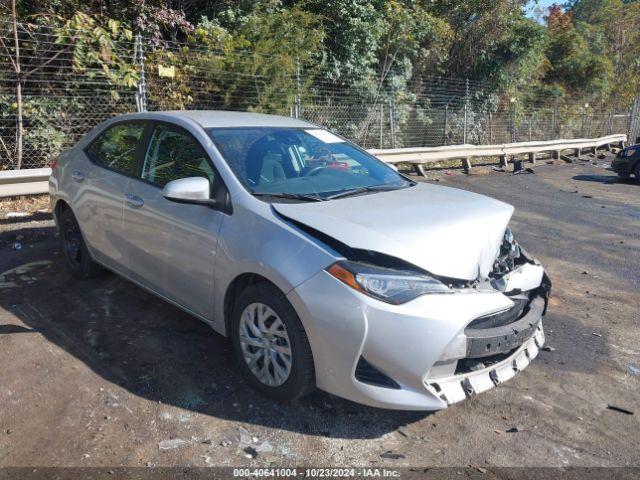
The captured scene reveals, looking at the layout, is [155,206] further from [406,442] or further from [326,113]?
[326,113]

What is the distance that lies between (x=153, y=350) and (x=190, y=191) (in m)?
1.22

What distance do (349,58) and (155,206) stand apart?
34.5 feet

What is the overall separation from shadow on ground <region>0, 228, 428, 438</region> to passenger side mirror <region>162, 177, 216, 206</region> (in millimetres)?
1095

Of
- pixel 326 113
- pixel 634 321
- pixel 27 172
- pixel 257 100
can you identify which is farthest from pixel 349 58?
pixel 634 321

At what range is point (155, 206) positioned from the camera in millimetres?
3865

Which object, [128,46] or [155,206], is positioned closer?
[155,206]

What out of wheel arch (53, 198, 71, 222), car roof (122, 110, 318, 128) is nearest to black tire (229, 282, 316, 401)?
car roof (122, 110, 318, 128)

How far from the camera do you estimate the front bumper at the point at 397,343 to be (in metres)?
2.71

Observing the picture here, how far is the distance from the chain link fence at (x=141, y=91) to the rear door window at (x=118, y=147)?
428cm

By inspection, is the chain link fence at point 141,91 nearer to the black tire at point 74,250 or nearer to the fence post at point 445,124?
the fence post at point 445,124

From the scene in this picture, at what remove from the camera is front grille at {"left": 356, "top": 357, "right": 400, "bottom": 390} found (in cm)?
280

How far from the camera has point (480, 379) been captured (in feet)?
9.67

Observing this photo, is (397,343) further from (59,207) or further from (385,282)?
(59,207)

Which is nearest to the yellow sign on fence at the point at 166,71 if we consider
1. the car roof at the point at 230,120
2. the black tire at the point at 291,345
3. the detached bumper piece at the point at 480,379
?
the car roof at the point at 230,120
